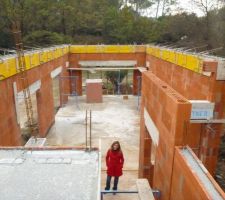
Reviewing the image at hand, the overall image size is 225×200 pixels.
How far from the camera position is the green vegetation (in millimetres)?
30219

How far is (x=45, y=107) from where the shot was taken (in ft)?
43.1

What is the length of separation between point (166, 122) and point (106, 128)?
8.68 metres

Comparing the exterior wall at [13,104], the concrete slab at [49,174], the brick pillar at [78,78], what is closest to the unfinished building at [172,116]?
the exterior wall at [13,104]

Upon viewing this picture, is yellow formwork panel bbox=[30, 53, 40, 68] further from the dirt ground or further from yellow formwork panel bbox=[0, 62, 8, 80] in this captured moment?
the dirt ground

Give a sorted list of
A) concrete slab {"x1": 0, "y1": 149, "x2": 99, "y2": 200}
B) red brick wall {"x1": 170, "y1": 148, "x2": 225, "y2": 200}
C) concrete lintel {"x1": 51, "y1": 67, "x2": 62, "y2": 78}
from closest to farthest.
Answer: concrete slab {"x1": 0, "y1": 149, "x2": 99, "y2": 200} < red brick wall {"x1": 170, "y1": 148, "x2": 225, "y2": 200} < concrete lintel {"x1": 51, "y1": 67, "x2": 62, "y2": 78}

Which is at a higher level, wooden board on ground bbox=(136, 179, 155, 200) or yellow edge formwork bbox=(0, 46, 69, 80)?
yellow edge formwork bbox=(0, 46, 69, 80)

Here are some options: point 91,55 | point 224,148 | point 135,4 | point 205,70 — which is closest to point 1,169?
point 205,70

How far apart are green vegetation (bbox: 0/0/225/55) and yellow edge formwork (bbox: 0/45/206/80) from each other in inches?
457

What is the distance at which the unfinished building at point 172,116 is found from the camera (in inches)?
190

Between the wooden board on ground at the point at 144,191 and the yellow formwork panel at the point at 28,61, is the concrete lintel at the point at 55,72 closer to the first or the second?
the yellow formwork panel at the point at 28,61

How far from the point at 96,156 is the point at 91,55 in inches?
641

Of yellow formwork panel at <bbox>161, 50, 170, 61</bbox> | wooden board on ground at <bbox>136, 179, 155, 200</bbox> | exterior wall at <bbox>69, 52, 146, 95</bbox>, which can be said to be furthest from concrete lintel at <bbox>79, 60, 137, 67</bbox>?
wooden board on ground at <bbox>136, 179, 155, 200</bbox>

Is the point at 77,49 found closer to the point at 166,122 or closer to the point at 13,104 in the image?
the point at 13,104

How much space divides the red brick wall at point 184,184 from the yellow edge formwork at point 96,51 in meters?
4.14
